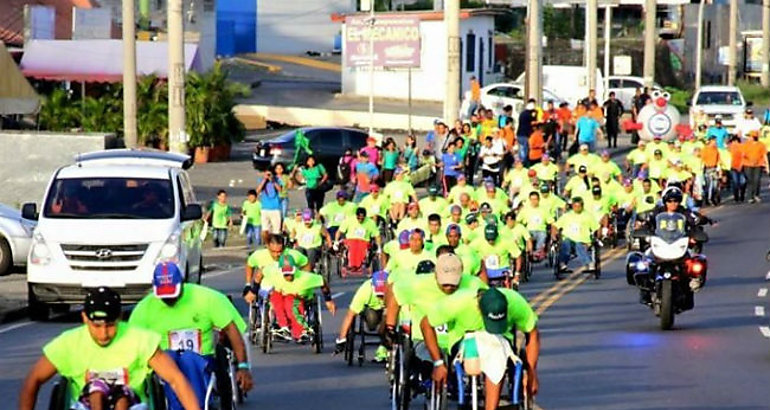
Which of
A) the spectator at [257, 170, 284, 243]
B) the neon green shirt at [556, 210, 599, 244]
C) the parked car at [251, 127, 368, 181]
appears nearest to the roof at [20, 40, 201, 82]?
the parked car at [251, 127, 368, 181]

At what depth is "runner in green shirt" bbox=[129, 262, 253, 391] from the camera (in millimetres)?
14047

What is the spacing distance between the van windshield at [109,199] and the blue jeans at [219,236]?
11690mm

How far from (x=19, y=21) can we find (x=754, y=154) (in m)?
23.4

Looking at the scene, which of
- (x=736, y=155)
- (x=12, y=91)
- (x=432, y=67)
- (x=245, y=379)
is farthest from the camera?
(x=432, y=67)

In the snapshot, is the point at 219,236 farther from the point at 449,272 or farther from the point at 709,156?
the point at 449,272

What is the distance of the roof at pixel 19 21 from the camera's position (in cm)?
5869

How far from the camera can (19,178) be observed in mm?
39094

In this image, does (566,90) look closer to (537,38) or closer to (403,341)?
(537,38)

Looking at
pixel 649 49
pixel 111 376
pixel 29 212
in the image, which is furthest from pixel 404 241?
pixel 649 49

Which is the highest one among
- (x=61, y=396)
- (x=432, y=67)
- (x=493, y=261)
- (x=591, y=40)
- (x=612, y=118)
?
(x=591, y=40)

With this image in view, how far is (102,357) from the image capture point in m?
11.5

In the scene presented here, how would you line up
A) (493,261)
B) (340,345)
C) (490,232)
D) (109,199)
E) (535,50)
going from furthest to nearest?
(535,50) → (490,232) → (493,261) → (109,199) → (340,345)

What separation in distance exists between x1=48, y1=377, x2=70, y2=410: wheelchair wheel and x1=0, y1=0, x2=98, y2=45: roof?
4700cm

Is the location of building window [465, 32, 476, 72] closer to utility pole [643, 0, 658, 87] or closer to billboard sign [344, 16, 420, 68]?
billboard sign [344, 16, 420, 68]
